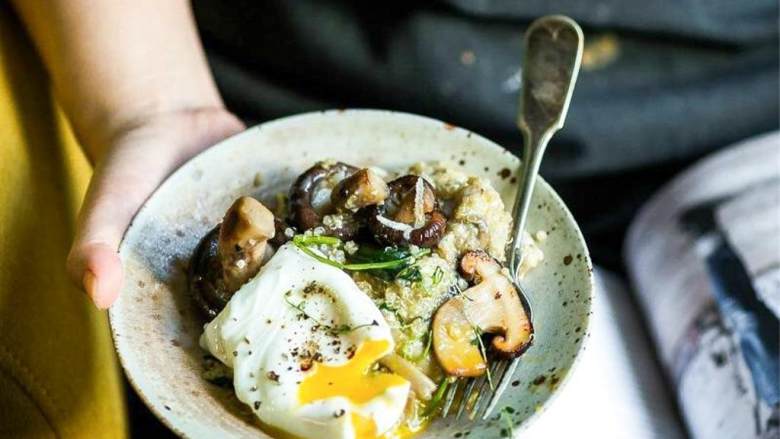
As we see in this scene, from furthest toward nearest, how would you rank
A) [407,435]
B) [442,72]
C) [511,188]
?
[442,72] < [511,188] < [407,435]

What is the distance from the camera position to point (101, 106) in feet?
4.08

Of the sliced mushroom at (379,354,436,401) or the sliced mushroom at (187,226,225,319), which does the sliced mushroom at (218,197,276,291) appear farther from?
the sliced mushroom at (379,354,436,401)

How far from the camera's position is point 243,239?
90 cm

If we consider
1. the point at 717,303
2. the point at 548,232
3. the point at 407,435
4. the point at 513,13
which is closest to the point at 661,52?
the point at 513,13

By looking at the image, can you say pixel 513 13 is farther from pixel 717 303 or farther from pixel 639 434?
pixel 639 434

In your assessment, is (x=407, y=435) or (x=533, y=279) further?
(x=533, y=279)

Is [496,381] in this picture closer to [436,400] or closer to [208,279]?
[436,400]

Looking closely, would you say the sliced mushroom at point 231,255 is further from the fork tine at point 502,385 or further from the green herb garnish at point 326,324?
the fork tine at point 502,385

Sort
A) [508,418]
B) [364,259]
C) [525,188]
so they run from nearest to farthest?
[508,418] → [364,259] → [525,188]

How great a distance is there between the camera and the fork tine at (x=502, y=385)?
2.81 ft

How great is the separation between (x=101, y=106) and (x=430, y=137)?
0.47 metres

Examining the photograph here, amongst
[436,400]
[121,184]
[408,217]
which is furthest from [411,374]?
[121,184]

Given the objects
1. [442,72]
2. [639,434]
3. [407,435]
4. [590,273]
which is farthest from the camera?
[442,72]

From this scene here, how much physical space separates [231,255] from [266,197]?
0.18 metres
